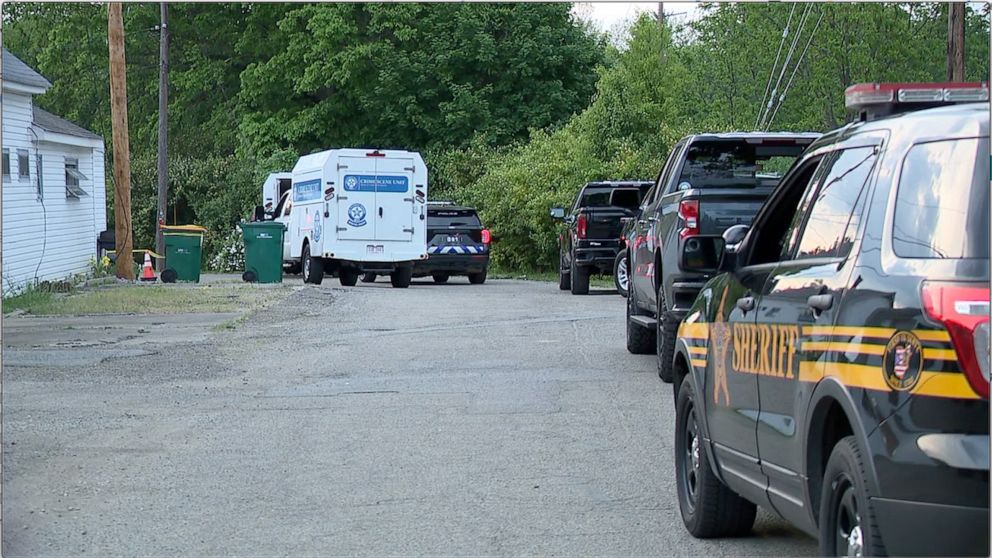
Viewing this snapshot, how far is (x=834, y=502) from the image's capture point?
4863mm

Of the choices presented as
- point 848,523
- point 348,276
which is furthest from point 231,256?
point 848,523

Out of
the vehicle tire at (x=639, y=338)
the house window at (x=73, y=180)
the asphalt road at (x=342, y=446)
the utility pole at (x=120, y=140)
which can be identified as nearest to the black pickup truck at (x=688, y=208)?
the vehicle tire at (x=639, y=338)

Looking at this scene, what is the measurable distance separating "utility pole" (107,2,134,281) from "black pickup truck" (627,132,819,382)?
60.0 ft

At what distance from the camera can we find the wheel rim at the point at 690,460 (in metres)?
7.05

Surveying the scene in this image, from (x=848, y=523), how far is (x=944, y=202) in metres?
1.15

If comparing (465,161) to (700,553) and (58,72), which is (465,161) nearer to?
(58,72)

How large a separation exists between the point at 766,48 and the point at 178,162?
808 inches

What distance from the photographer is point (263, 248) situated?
3050cm

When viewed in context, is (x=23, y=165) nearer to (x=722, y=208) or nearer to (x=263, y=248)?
(x=263, y=248)

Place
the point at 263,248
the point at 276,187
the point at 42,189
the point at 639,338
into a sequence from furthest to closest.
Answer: the point at 276,187 < the point at 263,248 < the point at 42,189 < the point at 639,338

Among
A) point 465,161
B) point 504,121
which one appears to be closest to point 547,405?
point 465,161

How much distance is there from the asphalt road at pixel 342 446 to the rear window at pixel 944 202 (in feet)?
8.36

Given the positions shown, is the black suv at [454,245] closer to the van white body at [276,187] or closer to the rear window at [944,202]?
the van white body at [276,187]

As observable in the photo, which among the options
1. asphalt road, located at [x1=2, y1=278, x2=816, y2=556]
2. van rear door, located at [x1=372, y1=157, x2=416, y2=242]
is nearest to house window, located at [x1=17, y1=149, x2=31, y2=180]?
van rear door, located at [x1=372, y1=157, x2=416, y2=242]
